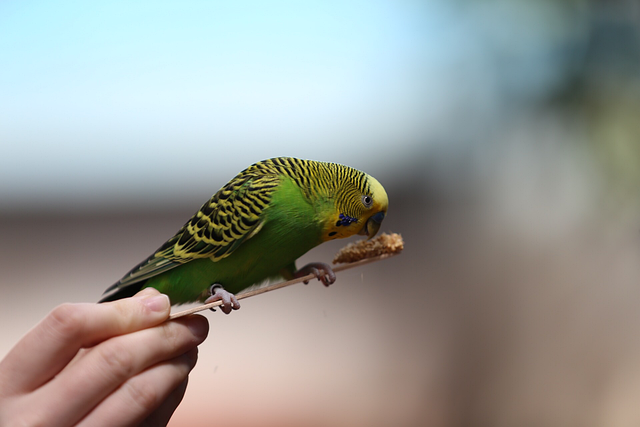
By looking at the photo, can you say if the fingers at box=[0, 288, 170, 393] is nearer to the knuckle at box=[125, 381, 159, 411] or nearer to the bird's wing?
the knuckle at box=[125, 381, 159, 411]

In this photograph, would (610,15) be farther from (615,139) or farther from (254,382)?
(254,382)

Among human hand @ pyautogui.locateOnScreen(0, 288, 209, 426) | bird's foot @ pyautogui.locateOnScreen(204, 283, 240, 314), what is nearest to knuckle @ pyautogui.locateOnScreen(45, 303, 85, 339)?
human hand @ pyautogui.locateOnScreen(0, 288, 209, 426)

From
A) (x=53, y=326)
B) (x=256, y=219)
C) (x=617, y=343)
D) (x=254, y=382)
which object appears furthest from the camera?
(x=254, y=382)

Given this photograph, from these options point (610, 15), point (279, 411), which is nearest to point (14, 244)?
point (279, 411)

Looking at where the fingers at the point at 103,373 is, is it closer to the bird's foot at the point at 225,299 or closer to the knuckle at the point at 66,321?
the knuckle at the point at 66,321

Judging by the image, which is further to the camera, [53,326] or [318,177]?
[318,177]

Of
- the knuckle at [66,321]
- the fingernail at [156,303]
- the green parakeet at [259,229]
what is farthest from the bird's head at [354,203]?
the knuckle at [66,321]

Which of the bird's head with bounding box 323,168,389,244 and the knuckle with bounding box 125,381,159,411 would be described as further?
the bird's head with bounding box 323,168,389,244

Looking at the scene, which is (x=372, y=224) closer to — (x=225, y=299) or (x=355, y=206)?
(x=355, y=206)
